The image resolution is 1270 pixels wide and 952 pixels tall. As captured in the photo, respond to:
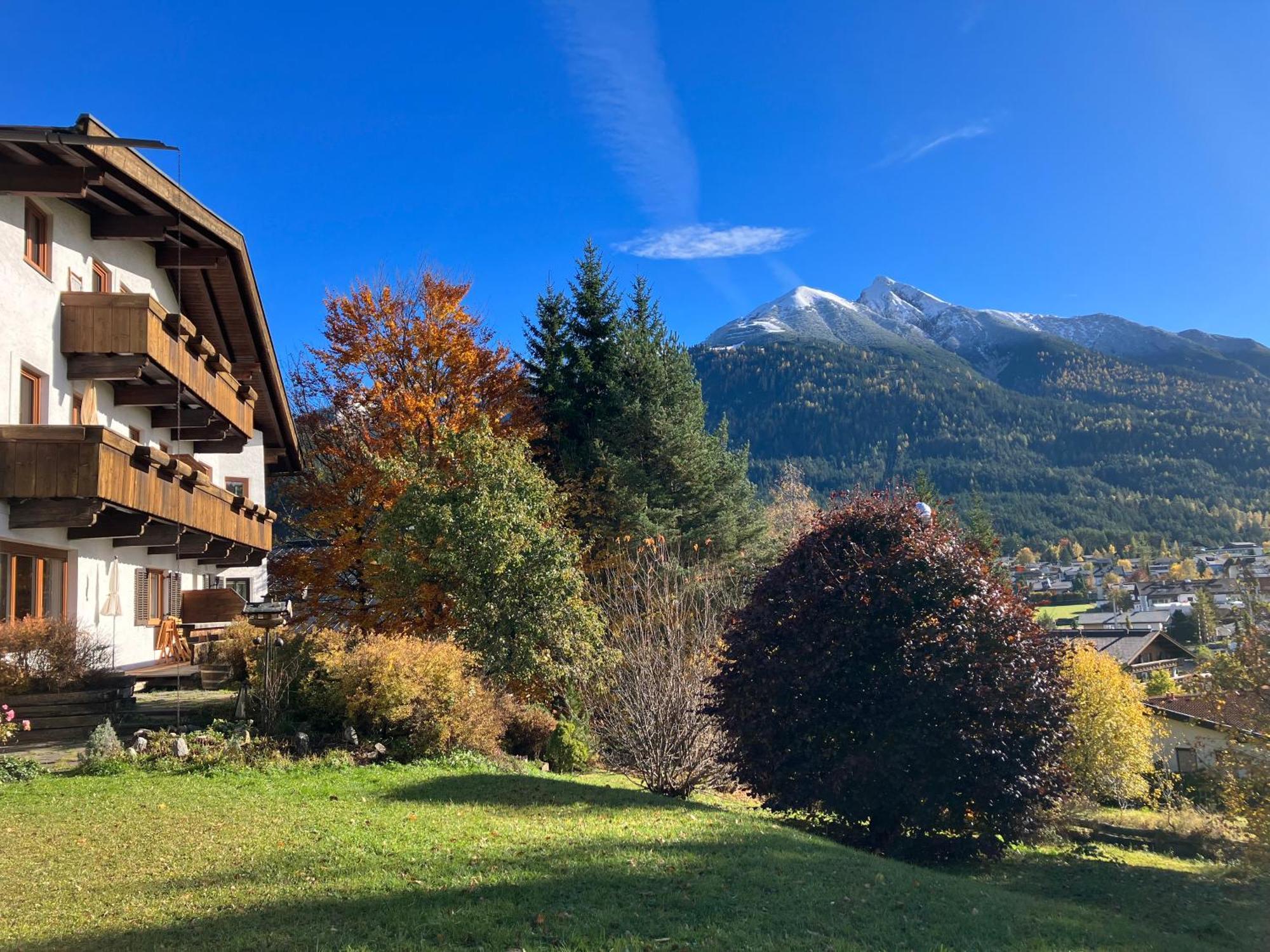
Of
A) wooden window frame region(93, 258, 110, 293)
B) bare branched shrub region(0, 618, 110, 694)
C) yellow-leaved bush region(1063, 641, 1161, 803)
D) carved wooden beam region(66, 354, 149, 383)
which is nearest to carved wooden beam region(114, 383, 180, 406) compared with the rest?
wooden window frame region(93, 258, 110, 293)

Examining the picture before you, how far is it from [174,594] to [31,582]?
8686mm

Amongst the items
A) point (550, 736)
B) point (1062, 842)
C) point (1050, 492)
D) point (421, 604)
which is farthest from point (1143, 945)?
point (1050, 492)

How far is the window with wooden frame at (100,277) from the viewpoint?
19.4 m

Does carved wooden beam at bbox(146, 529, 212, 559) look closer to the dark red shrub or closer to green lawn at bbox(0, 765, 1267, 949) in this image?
green lawn at bbox(0, 765, 1267, 949)

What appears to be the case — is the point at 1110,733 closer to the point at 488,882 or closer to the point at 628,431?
the point at 628,431

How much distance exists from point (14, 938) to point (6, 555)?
40.5 ft

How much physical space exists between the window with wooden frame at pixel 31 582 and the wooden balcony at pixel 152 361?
3435 millimetres

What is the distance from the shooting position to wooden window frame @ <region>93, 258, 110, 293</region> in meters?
19.4

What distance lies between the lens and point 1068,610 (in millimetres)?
116688

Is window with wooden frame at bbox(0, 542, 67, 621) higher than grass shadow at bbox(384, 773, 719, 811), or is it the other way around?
window with wooden frame at bbox(0, 542, 67, 621)

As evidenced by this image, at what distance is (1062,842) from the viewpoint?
54.6 feet

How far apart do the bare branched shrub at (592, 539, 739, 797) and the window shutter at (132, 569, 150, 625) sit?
459 inches

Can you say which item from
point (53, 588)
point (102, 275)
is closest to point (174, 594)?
point (53, 588)

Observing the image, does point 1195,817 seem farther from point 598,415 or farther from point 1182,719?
point 598,415
